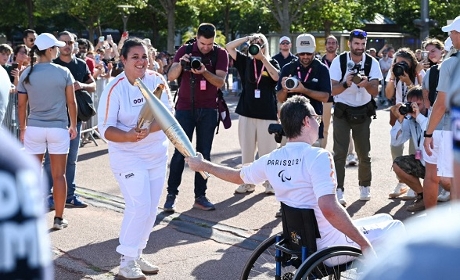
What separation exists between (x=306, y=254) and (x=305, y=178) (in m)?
0.47

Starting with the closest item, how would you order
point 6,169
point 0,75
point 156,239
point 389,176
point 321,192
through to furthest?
point 6,169 < point 0,75 < point 321,192 < point 156,239 < point 389,176

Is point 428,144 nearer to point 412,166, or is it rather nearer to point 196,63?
point 412,166

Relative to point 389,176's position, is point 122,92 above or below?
above

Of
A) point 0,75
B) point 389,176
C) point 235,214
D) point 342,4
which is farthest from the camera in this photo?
point 342,4

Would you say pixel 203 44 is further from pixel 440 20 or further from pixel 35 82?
pixel 440 20

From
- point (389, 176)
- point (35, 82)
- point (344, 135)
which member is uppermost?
point (35, 82)

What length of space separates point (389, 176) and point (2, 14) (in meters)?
46.5

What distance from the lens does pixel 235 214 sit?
29.5ft

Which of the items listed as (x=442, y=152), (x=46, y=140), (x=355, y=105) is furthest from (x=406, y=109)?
(x=46, y=140)

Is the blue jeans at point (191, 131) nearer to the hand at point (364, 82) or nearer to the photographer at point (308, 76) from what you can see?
the photographer at point (308, 76)

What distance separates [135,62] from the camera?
6.50 meters

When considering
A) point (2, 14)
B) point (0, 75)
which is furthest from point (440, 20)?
point (0, 75)

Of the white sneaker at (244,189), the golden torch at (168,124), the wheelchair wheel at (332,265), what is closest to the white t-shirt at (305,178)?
the wheelchair wheel at (332,265)

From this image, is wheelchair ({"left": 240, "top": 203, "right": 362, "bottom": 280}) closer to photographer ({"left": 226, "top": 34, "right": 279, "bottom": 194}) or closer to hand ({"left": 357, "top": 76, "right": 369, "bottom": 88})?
hand ({"left": 357, "top": 76, "right": 369, "bottom": 88})
